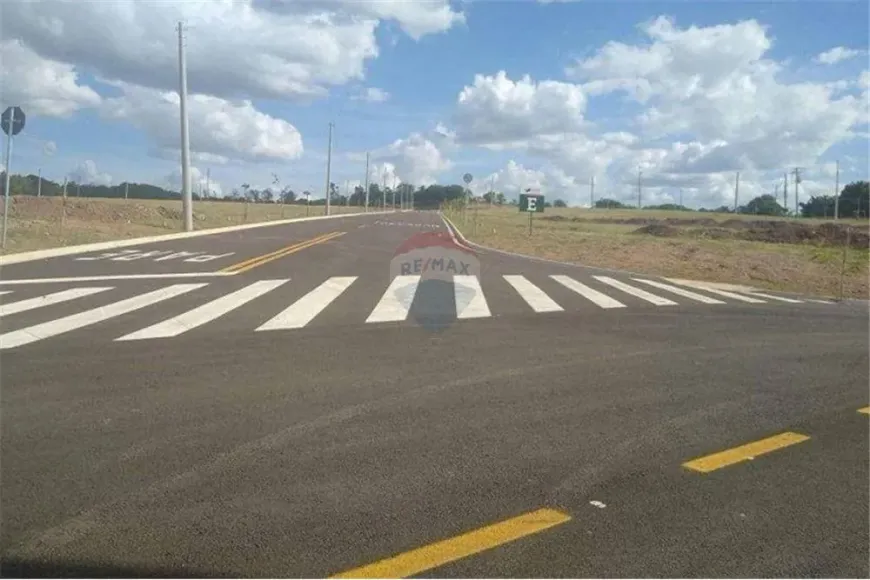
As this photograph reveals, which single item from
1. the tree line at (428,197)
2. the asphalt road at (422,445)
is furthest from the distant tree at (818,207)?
the asphalt road at (422,445)

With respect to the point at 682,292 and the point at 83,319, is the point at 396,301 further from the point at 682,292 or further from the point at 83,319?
the point at 682,292

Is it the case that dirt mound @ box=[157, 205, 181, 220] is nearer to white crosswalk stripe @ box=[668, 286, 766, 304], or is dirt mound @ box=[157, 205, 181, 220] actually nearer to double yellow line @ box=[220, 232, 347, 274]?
double yellow line @ box=[220, 232, 347, 274]

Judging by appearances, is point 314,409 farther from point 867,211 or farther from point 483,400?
point 867,211

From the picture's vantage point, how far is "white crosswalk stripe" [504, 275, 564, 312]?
13289 millimetres

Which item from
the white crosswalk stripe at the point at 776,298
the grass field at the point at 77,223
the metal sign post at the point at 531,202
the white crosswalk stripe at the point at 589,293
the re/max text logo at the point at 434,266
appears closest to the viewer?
the white crosswalk stripe at the point at 589,293

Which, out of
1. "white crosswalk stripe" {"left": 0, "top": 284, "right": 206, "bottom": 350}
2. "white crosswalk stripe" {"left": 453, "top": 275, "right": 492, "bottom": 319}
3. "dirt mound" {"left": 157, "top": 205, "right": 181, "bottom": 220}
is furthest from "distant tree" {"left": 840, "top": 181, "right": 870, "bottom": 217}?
"white crosswalk stripe" {"left": 0, "top": 284, "right": 206, "bottom": 350}

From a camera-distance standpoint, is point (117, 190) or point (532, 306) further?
point (117, 190)

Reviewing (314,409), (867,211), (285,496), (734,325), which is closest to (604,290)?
(734,325)

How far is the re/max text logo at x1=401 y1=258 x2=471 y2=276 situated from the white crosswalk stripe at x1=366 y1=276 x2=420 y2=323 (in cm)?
159

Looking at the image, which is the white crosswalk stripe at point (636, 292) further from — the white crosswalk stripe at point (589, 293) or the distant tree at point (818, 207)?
the distant tree at point (818, 207)

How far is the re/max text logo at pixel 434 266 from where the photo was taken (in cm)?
1898

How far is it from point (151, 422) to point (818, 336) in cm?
923

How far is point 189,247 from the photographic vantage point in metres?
24.8

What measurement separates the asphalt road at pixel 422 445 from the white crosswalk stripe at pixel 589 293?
7.60 feet
